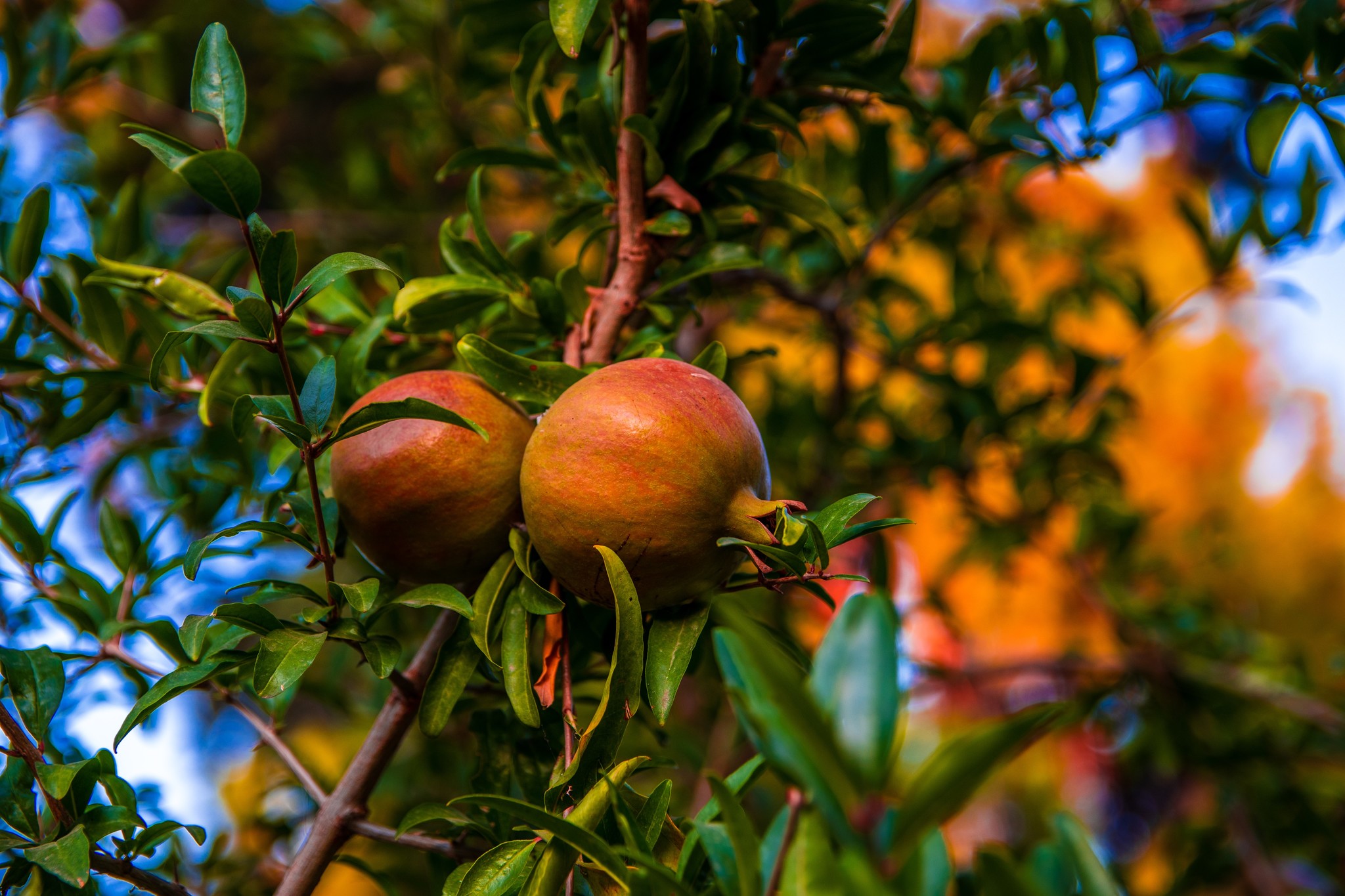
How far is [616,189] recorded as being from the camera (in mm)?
822

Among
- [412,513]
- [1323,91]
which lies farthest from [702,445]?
[1323,91]

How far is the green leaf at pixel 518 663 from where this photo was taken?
0.61 m

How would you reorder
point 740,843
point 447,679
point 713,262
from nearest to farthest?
point 740,843 < point 447,679 < point 713,262

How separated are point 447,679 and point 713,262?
43 cm

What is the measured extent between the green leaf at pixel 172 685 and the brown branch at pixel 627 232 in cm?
37

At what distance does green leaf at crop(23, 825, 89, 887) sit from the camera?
55 cm

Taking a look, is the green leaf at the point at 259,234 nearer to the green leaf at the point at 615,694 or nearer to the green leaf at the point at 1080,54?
the green leaf at the point at 615,694

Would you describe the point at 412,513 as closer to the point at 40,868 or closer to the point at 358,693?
the point at 40,868

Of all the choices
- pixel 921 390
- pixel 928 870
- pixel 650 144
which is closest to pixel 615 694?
pixel 928 870

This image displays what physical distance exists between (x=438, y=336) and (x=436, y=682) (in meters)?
0.39

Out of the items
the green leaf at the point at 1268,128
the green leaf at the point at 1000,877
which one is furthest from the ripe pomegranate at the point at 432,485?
the green leaf at the point at 1268,128

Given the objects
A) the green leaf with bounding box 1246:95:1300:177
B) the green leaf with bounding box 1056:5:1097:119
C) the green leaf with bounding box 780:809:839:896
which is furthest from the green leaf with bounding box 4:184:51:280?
the green leaf with bounding box 1246:95:1300:177

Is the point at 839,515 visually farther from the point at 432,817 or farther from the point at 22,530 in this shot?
the point at 22,530

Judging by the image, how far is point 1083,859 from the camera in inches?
15.5
